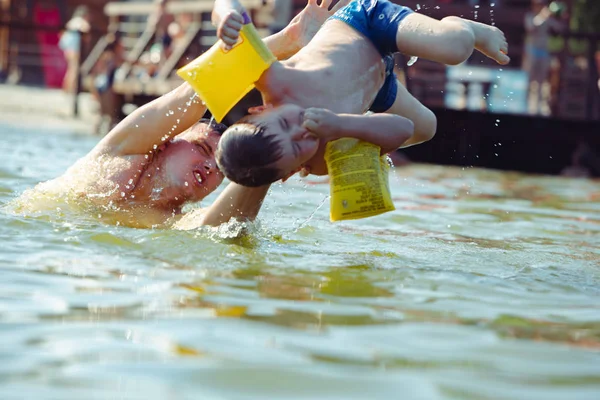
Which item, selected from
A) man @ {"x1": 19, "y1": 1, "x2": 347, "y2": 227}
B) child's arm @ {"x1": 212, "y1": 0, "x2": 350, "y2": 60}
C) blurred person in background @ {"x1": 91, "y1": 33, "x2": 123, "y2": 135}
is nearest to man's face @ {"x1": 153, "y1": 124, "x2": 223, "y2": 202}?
man @ {"x1": 19, "y1": 1, "x2": 347, "y2": 227}

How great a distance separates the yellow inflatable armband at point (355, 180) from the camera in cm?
400

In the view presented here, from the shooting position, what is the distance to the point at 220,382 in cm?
238

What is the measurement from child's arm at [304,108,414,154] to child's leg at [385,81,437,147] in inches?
29.9

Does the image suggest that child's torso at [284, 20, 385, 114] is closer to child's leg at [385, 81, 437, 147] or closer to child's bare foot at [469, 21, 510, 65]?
child's leg at [385, 81, 437, 147]

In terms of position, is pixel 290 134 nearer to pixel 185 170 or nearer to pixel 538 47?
pixel 185 170

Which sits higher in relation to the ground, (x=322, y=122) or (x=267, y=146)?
(x=322, y=122)

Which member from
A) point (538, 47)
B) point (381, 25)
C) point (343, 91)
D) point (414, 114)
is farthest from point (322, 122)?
point (538, 47)

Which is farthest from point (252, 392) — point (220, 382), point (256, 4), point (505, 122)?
point (256, 4)

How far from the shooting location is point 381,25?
4.52 metres

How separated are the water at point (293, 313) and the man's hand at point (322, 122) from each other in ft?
1.86

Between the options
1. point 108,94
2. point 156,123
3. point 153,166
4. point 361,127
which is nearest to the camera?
point 361,127

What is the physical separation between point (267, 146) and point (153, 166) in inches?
52.6

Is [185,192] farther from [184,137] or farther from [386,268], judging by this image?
[386,268]

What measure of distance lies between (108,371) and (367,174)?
1833 millimetres
